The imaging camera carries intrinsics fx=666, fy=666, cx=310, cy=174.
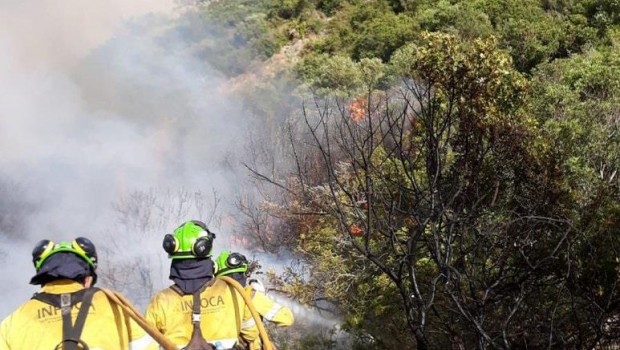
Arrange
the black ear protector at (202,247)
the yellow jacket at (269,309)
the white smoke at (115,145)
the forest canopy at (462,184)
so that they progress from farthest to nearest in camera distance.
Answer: the white smoke at (115,145), the forest canopy at (462,184), the yellow jacket at (269,309), the black ear protector at (202,247)

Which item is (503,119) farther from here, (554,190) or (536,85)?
(536,85)

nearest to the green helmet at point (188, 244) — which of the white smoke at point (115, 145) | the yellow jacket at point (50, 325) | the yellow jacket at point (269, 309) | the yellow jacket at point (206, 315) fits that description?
the yellow jacket at point (206, 315)

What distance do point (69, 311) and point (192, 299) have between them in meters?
0.81

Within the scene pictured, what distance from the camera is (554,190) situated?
8.75m

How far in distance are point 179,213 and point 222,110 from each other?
11.9 m

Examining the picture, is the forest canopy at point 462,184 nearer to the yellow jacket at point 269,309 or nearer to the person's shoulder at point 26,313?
the yellow jacket at point 269,309

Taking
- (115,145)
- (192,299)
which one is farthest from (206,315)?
(115,145)

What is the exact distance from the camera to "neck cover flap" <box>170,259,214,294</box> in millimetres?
3137

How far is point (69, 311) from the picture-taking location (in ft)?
7.95

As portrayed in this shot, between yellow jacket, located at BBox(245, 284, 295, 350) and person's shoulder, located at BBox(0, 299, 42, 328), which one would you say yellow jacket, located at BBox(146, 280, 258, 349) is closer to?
yellow jacket, located at BBox(245, 284, 295, 350)

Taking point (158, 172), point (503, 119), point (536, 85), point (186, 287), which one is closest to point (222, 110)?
Result: point (158, 172)

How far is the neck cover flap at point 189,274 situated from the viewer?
123 inches

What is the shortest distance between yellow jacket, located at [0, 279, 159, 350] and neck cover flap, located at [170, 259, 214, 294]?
0.66m

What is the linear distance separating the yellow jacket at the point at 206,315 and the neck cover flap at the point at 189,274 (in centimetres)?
5
